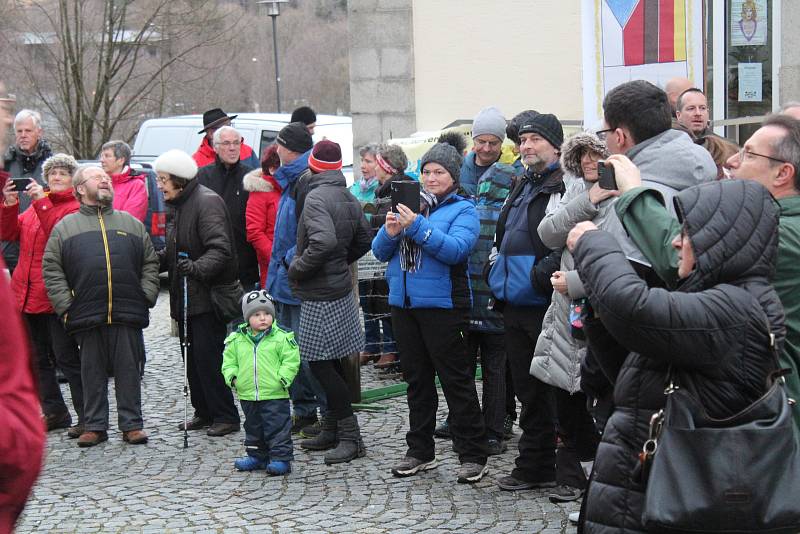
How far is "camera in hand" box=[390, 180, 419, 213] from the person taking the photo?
621 centimetres

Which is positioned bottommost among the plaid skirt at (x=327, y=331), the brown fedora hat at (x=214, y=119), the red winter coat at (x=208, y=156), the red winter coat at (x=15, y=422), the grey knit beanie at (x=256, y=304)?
the plaid skirt at (x=327, y=331)

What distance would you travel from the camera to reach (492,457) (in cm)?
695

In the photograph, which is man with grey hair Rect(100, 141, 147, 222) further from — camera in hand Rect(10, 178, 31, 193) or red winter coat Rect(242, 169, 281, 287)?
red winter coat Rect(242, 169, 281, 287)

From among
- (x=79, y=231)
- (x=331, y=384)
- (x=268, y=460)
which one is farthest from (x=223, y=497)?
(x=79, y=231)

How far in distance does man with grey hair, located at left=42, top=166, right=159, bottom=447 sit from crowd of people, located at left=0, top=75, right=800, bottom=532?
14mm

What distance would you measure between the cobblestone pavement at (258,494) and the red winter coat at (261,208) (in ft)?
5.09

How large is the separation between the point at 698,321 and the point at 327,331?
13.1 feet

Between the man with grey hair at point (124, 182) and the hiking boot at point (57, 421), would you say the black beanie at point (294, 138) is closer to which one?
the man with grey hair at point (124, 182)

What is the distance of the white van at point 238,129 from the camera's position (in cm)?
1655

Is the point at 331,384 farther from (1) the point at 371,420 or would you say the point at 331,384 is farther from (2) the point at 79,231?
(2) the point at 79,231

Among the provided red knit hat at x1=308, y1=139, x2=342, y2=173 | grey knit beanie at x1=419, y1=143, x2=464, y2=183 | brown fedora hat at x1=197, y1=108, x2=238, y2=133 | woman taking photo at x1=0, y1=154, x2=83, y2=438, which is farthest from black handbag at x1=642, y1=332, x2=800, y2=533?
brown fedora hat at x1=197, y1=108, x2=238, y2=133

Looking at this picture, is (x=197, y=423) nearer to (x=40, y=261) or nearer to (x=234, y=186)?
(x=40, y=261)

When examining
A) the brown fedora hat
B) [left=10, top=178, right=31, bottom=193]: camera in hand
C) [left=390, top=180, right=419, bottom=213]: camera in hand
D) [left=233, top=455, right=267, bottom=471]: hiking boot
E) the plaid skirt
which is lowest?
[left=233, top=455, right=267, bottom=471]: hiking boot

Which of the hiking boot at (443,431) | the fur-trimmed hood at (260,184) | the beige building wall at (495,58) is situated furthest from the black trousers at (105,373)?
the beige building wall at (495,58)
